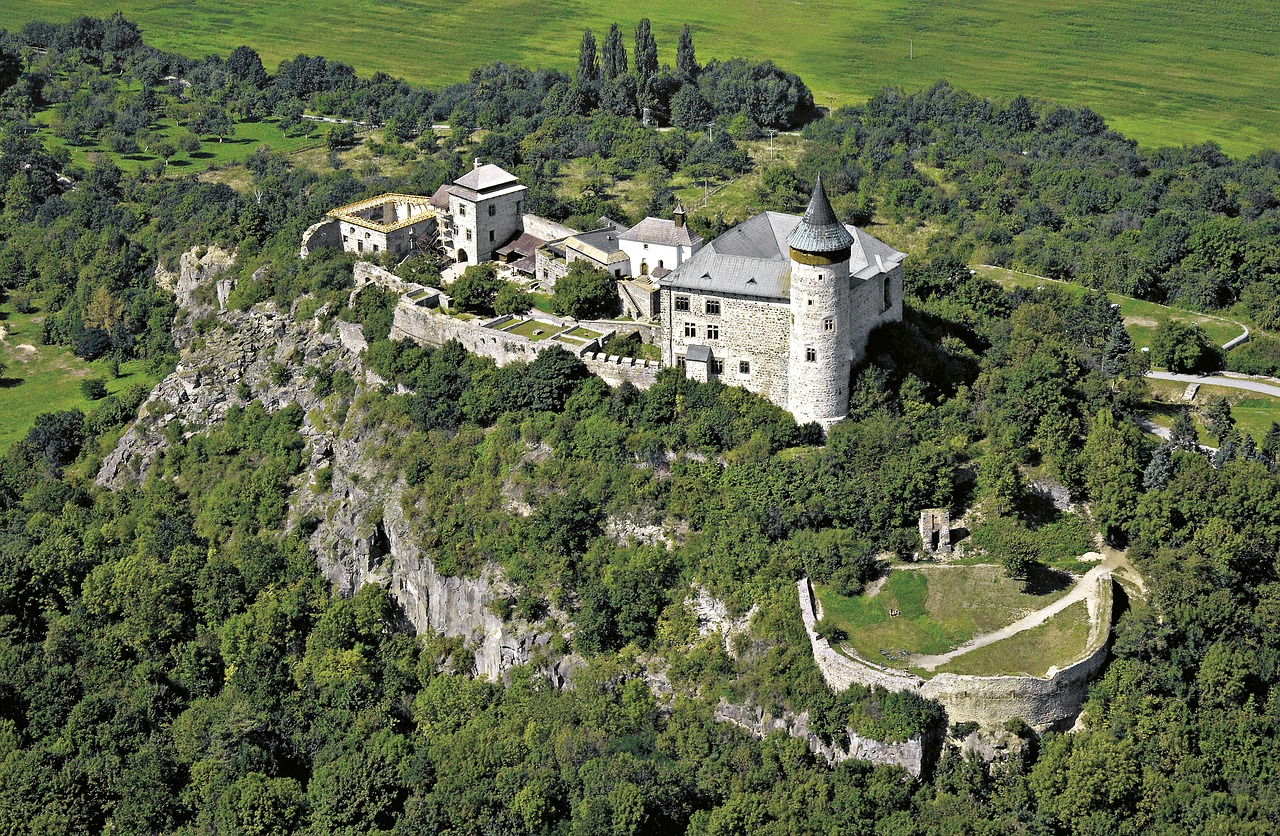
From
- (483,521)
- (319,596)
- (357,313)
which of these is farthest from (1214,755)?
(357,313)

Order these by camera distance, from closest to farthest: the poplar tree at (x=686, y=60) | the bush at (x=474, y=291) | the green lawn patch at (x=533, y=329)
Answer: the green lawn patch at (x=533, y=329)
the bush at (x=474, y=291)
the poplar tree at (x=686, y=60)

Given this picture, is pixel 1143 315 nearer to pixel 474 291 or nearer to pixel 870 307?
pixel 870 307

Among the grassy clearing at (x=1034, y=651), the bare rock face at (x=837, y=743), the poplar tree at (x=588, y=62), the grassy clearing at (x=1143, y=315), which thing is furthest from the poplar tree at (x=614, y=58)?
the grassy clearing at (x=1034, y=651)

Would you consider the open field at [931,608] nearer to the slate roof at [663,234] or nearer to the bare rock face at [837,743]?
the bare rock face at [837,743]

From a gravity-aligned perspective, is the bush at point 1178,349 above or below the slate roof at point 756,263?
below

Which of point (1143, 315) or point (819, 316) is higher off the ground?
point (819, 316)

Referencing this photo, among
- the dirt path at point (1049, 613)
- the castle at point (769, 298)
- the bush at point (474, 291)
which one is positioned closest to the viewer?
the dirt path at point (1049, 613)

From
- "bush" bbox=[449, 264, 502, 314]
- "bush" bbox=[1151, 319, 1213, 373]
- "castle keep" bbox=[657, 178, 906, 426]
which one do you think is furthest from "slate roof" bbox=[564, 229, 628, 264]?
"bush" bbox=[1151, 319, 1213, 373]

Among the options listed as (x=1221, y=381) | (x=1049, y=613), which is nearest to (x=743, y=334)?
(x=1049, y=613)
